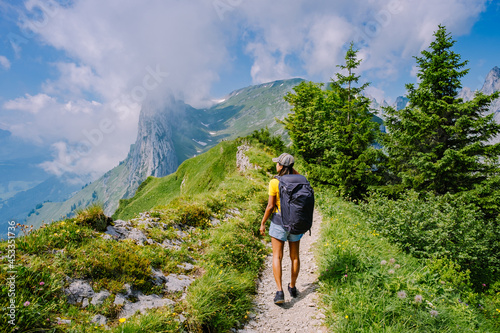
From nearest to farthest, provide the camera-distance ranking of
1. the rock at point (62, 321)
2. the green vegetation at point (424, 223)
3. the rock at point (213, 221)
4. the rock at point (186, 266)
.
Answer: the rock at point (62, 321)
the green vegetation at point (424, 223)
the rock at point (186, 266)
the rock at point (213, 221)

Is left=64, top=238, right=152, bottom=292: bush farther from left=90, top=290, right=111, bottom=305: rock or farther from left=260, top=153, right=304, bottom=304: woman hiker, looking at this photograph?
left=260, top=153, right=304, bottom=304: woman hiker

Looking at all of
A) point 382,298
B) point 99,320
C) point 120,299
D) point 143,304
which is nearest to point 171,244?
point 143,304

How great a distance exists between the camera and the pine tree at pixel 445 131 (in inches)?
526

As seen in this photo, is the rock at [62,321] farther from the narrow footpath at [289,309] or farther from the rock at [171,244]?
the rock at [171,244]

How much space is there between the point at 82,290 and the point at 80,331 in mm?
887

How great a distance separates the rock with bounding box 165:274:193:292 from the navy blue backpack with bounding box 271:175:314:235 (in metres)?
2.61

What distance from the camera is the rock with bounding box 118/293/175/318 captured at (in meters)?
3.84

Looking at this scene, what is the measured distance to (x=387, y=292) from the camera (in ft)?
14.3

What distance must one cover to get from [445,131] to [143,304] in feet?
60.0

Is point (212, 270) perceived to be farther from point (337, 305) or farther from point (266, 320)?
point (337, 305)

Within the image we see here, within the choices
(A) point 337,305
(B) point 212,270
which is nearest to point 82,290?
(B) point 212,270

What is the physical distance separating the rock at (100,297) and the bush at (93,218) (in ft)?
7.37

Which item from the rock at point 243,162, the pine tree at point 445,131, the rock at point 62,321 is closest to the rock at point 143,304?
the rock at point 62,321

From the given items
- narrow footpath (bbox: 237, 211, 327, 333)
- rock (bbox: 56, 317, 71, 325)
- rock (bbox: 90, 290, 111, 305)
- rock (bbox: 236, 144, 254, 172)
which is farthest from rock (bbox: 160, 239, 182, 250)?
rock (bbox: 236, 144, 254, 172)
